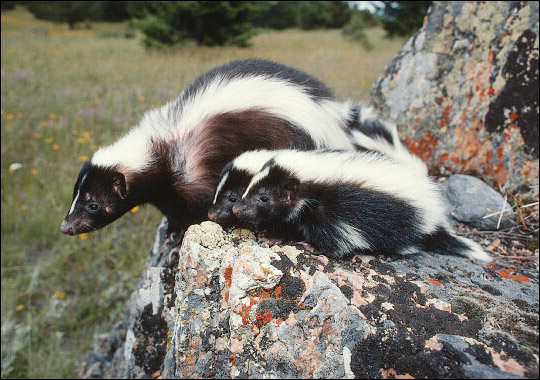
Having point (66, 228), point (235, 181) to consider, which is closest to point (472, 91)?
point (235, 181)

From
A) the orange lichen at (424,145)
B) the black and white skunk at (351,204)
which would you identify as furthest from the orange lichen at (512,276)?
the orange lichen at (424,145)

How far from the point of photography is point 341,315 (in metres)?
1.75

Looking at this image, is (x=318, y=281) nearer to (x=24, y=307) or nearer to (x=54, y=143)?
(x=24, y=307)

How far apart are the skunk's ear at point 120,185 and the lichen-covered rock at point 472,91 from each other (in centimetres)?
273

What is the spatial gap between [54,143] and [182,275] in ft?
15.4

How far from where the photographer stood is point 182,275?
2.26 m

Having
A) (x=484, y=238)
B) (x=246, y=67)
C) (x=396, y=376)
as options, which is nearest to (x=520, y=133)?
(x=484, y=238)

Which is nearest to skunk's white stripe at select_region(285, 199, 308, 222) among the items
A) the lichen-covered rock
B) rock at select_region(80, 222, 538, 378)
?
rock at select_region(80, 222, 538, 378)

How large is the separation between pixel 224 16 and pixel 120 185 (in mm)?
7389

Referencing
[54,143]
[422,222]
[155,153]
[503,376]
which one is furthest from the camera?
[54,143]

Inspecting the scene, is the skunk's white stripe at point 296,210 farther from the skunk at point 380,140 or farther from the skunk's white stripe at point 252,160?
the skunk at point 380,140

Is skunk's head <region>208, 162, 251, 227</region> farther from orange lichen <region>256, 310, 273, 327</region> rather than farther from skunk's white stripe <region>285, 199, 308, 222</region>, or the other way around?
orange lichen <region>256, 310, 273, 327</region>

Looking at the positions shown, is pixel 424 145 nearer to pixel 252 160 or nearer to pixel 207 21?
pixel 252 160

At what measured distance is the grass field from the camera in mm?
4094
